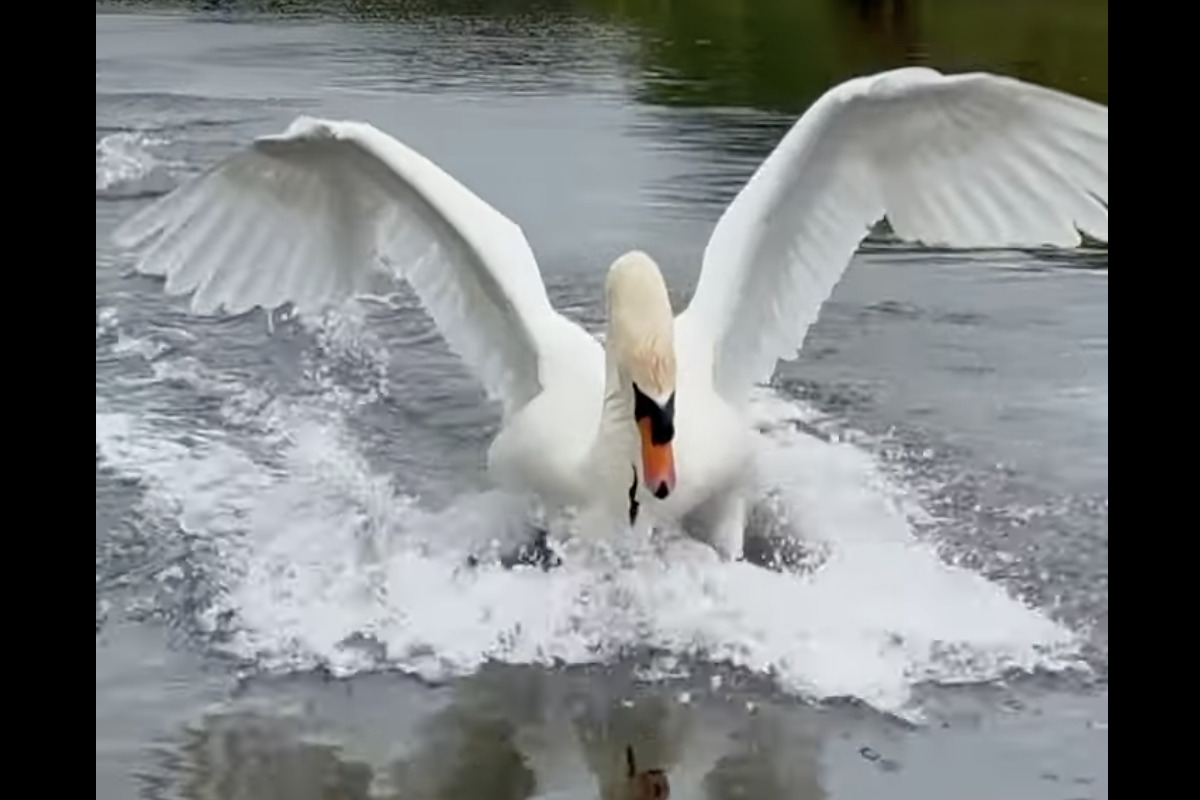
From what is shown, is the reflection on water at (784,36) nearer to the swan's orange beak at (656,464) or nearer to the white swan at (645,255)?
the white swan at (645,255)

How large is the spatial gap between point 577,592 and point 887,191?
1.54m

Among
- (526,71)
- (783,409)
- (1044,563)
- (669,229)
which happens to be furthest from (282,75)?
(1044,563)

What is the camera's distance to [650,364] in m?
6.06

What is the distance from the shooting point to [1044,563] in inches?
257

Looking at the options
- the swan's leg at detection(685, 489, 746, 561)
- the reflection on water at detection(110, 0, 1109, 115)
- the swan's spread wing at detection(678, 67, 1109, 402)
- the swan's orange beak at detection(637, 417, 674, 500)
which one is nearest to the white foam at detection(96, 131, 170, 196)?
the reflection on water at detection(110, 0, 1109, 115)

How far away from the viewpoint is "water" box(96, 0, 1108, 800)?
532 cm

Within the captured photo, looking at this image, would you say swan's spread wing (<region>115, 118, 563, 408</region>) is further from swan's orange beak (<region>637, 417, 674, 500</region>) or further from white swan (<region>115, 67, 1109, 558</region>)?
swan's orange beak (<region>637, 417, 674, 500</region>)

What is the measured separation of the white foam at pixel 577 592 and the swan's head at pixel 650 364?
0.38 m

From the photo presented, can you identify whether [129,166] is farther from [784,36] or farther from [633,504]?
[784,36]

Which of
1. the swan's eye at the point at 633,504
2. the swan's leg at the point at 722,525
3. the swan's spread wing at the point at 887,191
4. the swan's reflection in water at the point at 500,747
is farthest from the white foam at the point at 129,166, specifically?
the swan's reflection in water at the point at 500,747

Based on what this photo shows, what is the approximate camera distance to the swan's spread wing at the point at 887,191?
634 cm

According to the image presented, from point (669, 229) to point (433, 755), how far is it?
611 cm

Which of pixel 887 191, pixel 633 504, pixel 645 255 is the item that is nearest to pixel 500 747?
pixel 633 504
